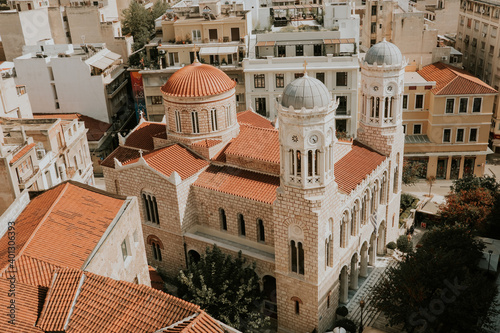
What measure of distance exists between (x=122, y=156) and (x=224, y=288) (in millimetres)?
14175

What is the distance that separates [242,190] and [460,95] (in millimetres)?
26177

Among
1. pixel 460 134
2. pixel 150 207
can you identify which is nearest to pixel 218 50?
pixel 150 207

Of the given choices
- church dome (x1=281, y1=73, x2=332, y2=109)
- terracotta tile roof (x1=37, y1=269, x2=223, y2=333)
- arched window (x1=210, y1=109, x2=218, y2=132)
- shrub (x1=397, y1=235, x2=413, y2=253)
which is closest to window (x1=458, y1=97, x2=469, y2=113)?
shrub (x1=397, y1=235, x2=413, y2=253)

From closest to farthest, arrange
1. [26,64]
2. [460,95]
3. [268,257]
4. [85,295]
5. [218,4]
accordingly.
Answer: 1. [85,295]
2. [268,257]
3. [460,95]
4. [26,64]
5. [218,4]

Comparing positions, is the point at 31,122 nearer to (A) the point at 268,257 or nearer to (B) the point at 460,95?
(A) the point at 268,257

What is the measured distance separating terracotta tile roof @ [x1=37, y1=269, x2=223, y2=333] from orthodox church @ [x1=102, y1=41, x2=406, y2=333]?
31.0ft

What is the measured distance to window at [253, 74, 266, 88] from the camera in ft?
158

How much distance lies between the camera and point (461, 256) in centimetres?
3103

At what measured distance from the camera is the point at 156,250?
3544 cm

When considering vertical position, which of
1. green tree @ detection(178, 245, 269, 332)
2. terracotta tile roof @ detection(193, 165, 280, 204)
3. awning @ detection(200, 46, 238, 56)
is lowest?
green tree @ detection(178, 245, 269, 332)

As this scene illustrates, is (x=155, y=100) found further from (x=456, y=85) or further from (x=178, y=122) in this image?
(x=456, y=85)

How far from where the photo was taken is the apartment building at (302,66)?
47.3m

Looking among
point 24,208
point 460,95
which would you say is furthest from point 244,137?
point 460,95

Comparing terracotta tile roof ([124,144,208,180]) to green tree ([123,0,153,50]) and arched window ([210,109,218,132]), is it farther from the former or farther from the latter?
green tree ([123,0,153,50])
